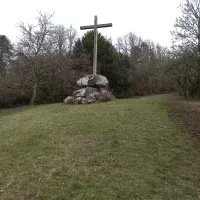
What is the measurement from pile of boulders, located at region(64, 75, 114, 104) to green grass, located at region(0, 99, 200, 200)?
3974 mm

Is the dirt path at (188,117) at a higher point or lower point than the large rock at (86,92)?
lower

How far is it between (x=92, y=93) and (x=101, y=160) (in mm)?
8199

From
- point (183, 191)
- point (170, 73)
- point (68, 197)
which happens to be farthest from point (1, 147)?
point (170, 73)

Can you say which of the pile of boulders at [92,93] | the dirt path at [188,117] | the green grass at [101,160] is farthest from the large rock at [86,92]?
the dirt path at [188,117]

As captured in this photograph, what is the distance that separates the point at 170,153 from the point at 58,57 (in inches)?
670

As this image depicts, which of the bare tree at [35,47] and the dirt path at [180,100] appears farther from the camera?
the bare tree at [35,47]

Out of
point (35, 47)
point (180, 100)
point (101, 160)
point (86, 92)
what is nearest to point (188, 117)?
point (101, 160)

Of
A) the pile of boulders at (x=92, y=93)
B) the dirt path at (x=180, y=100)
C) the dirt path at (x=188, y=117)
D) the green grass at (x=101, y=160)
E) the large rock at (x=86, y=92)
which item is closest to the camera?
the green grass at (x=101, y=160)

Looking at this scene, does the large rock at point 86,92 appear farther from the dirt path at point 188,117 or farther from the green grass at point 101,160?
the dirt path at point 188,117

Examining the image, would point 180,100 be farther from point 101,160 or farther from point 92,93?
point 101,160

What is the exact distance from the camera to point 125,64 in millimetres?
26375

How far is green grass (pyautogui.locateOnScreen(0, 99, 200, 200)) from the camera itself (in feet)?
15.9

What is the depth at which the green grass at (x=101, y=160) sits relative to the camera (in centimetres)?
486

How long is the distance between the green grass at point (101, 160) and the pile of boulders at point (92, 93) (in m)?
3.97
